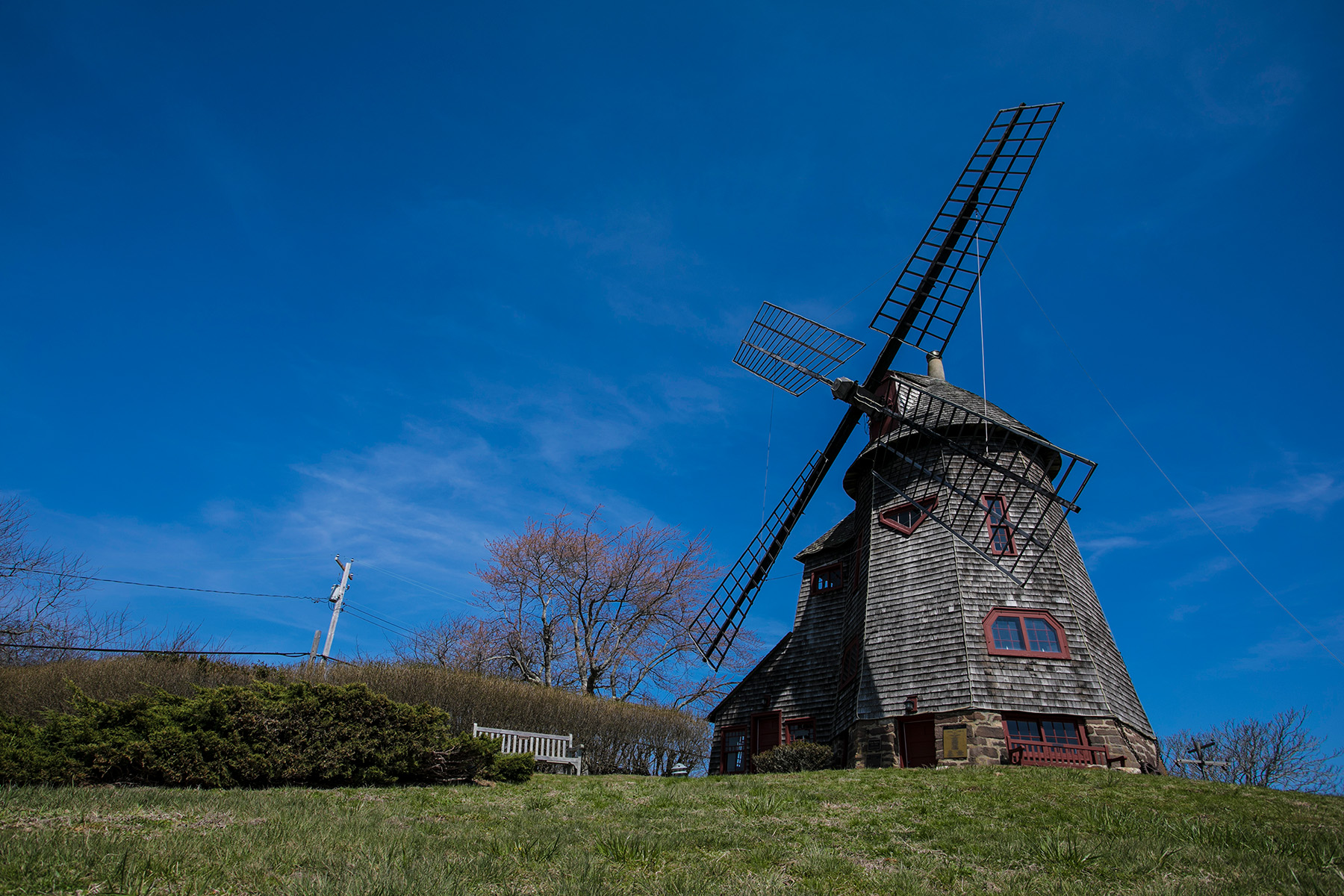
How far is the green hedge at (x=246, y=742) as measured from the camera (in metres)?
9.02

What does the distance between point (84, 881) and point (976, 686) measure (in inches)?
603

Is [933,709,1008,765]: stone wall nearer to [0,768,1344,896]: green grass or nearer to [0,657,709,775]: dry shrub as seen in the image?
[0,768,1344,896]: green grass

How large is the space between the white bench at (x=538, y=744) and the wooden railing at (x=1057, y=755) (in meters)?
10.1

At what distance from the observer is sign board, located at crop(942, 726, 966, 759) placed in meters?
15.0

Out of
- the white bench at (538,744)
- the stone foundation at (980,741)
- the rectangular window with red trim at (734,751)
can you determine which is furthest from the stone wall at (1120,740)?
the white bench at (538,744)

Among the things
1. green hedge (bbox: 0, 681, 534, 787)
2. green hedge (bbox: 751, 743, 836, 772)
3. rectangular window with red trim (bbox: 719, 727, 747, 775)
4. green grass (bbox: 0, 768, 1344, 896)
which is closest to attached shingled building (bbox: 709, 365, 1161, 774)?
rectangular window with red trim (bbox: 719, 727, 747, 775)

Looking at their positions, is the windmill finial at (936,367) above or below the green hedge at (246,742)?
above

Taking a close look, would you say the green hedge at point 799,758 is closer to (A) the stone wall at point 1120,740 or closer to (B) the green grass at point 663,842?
(A) the stone wall at point 1120,740

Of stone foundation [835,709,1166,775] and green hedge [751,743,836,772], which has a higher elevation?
stone foundation [835,709,1166,775]

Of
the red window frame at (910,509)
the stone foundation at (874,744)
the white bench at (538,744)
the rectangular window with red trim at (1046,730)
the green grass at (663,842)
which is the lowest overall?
the green grass at (663,842)

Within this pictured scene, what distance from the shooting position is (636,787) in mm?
11922

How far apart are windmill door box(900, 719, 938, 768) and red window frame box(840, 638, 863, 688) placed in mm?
1860

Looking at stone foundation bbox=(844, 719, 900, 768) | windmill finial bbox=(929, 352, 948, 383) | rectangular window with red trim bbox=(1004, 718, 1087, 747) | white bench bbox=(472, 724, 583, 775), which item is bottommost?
white bench bbox=(472, 724, 583, 775)

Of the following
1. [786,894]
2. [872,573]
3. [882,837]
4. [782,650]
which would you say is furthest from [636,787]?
[782,650]
